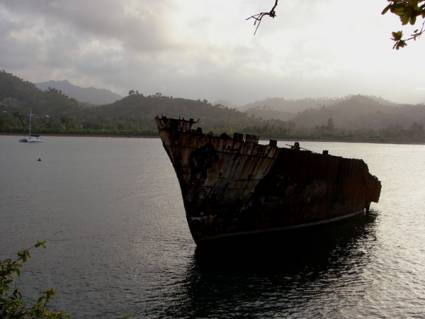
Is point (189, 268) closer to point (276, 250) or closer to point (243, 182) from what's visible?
point (243, 182)

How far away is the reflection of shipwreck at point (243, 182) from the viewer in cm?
1592

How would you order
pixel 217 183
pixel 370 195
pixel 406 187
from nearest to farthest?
1. pixel 217 183
2. pixel 370 195
3. pixel 406 187

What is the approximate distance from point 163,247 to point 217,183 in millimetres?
4315


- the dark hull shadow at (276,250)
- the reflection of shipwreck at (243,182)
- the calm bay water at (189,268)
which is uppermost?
the reflection of shipwreck at (243,182)

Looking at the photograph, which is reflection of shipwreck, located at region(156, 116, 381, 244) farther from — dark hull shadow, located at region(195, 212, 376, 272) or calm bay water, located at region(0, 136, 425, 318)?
calm bay water, located at region(0, 136, 425, 318)

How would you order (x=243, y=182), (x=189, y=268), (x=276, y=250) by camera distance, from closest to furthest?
1. (x=189, y=268)
2. (x=243, y=182)
3. (x=276, y=250)

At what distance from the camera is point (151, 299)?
1271cm

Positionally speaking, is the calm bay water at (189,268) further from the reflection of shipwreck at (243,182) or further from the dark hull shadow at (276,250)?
the reflection of shipwreck at (243,182)

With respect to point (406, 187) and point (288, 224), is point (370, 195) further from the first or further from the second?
point (406, 187)

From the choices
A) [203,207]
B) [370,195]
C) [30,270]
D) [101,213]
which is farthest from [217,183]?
[370,195]

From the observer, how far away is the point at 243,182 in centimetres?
1728

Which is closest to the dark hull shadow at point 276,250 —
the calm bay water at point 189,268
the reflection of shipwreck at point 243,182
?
the calm bay water at point 189,268

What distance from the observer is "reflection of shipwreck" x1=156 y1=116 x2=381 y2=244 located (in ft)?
52.2

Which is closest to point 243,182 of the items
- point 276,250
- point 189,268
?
point 276,250
